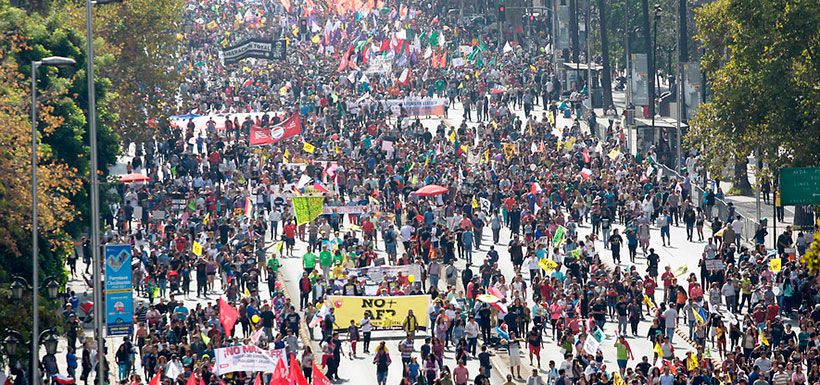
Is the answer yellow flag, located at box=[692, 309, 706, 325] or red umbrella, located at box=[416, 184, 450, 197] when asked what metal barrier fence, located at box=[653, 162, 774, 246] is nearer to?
red umbrella, located at box=[416, 184, 450, 197]

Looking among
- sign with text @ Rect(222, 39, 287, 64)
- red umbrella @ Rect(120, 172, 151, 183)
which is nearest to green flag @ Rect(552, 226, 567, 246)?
red umbrella @ Rect(120, 172, 151, 183)

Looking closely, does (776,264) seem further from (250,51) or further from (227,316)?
(250,51)

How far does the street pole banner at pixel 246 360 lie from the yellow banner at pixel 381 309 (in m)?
5.95

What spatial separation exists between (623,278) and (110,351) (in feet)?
38.7

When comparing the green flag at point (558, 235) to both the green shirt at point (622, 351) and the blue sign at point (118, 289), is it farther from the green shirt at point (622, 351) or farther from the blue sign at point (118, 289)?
the blue sign at point (118, 289)

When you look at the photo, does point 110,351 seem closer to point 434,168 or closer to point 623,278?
point 623,278

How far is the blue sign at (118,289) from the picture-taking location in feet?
134

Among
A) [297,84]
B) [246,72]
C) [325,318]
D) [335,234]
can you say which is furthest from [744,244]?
[246,72]

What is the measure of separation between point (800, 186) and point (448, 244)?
918 centimetres

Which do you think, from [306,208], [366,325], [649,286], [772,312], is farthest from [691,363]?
[306,208]

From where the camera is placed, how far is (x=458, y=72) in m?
91.6

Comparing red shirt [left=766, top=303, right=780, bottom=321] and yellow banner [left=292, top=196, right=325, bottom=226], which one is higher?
yellow banner [left=292, top=196, right=325, bottom=226]

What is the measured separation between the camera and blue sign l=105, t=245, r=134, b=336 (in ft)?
134

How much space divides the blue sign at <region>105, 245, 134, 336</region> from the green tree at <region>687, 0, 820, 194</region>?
18.6m
